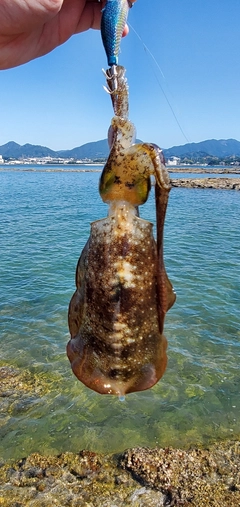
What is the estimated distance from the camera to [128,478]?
645cm

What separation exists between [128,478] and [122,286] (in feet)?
16.6

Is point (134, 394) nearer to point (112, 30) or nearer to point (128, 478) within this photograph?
point (128, 478)

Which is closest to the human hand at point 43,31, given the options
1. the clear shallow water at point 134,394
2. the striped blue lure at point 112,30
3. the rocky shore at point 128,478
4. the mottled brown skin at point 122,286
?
the striped blue lure at point 112,30

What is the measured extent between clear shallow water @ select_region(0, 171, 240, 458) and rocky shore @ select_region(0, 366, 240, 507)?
1.54ft

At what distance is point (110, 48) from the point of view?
112 inches

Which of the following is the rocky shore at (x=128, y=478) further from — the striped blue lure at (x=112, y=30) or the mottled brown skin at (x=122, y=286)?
the striped blue lure at (x=112, y=30)

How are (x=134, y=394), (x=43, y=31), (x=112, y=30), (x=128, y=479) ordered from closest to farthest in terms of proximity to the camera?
(x=112, y=30) → (x=43, y=31) → (x=128, y=479) → (x=134, y=394)

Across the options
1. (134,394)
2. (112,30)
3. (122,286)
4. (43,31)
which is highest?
(43,31)

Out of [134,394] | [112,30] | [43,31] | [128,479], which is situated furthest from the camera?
[134,394]

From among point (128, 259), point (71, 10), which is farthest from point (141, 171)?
point (71, 10)

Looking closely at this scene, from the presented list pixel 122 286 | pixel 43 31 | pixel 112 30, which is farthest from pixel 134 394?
pixel 112 30

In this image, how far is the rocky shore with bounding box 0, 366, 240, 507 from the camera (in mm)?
5961

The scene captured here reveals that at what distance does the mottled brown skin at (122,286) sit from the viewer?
8.84ft

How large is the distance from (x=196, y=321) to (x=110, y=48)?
1131 cm
